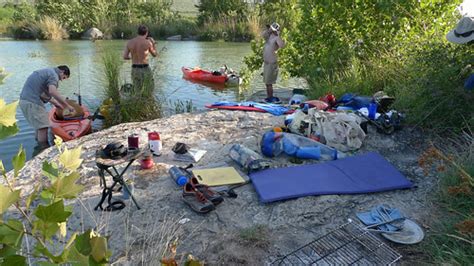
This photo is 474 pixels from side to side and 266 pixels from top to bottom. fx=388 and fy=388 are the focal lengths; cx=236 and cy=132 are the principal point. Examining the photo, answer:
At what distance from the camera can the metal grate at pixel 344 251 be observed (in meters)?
2.61

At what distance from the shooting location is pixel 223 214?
321cm

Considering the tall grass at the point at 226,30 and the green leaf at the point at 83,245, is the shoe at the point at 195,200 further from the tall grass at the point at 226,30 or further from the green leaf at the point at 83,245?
the tall grass at the point at 226,30

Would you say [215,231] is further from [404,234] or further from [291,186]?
[404,234]

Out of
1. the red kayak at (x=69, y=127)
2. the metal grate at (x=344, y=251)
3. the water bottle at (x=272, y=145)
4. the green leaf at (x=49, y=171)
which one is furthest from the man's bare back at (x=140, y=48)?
the green leaf at (x=49, y=171)

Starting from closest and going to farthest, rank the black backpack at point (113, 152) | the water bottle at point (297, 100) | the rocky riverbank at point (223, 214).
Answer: the rocky riverbank at point (223, 214) → the black backpack at point (113, 152) → the water bottle at point (297, 100)

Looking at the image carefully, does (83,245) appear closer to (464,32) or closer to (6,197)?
(6,197)

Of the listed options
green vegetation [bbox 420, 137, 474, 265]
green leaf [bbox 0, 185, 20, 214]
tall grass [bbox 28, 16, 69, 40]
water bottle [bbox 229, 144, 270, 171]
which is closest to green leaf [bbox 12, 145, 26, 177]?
green leaf [bbox 0, 185, 20, 214]

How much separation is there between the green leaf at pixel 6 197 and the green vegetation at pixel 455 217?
2.06 meters

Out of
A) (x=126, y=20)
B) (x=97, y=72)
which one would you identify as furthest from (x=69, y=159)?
(x=126, y=20)

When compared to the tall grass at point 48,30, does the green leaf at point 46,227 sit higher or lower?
higher

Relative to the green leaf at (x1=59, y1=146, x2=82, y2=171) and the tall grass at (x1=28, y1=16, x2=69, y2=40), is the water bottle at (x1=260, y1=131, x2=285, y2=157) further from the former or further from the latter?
the tall grass at (x1=28, y1=16, x2=69, y2=40)

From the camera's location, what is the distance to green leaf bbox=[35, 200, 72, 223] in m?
0.80

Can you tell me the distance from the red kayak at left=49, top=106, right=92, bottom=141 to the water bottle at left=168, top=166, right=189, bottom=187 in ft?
8.50

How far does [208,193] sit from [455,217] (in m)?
1.91
